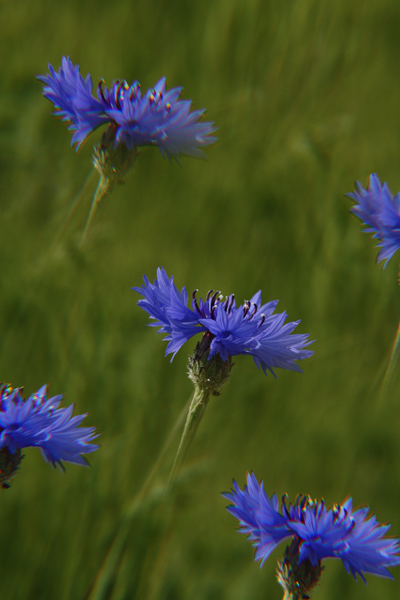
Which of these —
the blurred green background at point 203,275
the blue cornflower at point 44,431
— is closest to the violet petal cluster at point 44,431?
the blue cornflower at point 44,431

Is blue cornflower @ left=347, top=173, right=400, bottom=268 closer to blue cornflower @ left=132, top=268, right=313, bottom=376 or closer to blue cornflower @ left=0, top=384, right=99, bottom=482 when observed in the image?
blue cornflower @ left=132, top=268, right=313, bottom=376

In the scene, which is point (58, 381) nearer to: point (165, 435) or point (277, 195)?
point (165, 435)

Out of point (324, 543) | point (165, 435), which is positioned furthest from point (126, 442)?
point (324, 543)

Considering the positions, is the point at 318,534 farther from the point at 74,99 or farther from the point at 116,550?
the point at 74,99

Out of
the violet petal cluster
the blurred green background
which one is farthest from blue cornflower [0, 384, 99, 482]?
the blurred green background

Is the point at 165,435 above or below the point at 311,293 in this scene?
below

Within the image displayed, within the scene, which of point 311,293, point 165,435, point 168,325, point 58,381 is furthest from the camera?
point 311,293

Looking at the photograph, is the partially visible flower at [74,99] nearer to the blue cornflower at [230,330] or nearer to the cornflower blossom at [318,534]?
the blue cornflower at [230,330]
